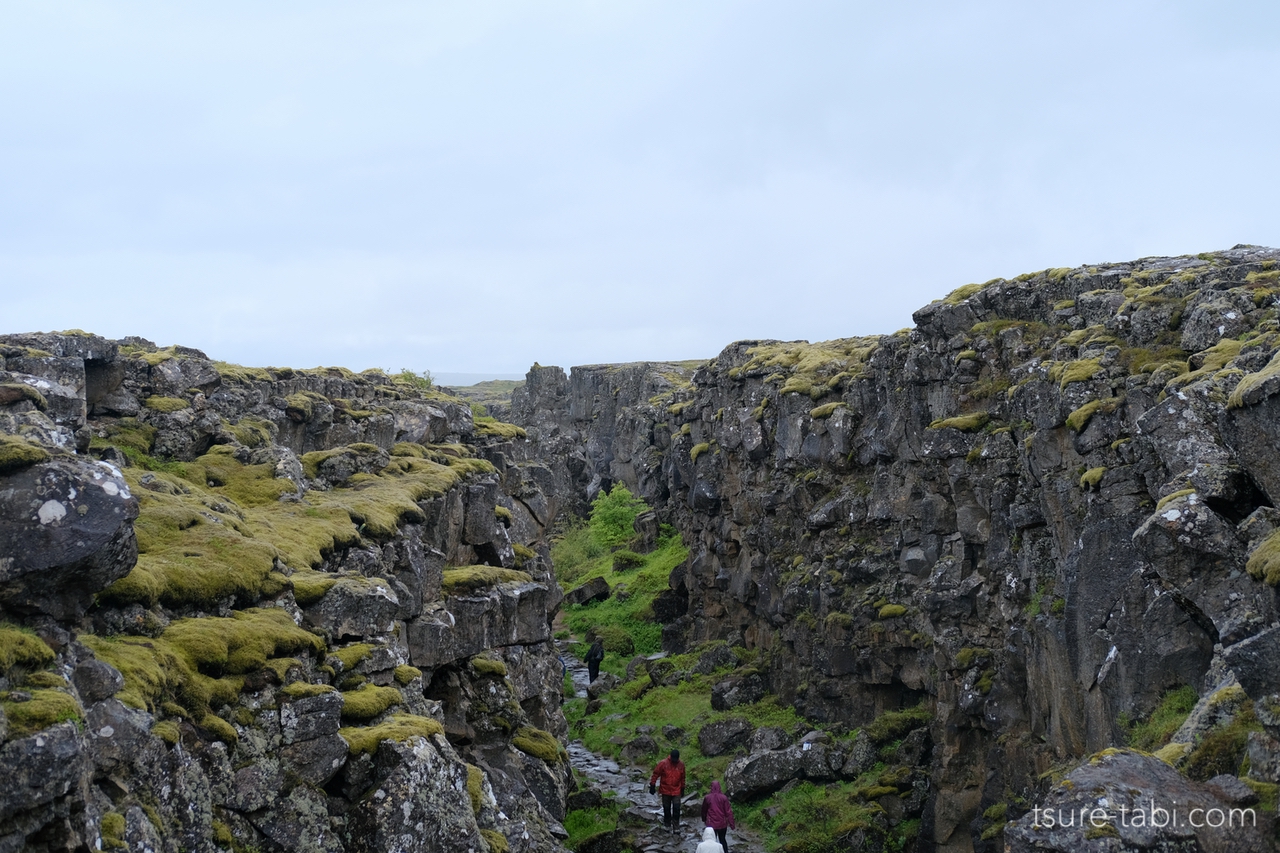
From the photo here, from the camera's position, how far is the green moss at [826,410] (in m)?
56.1

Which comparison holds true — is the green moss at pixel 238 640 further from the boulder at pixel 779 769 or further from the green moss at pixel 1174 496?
the boulder at pixel 779 769

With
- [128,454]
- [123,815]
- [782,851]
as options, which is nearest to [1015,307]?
[782,851]

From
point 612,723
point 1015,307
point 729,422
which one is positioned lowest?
point 612,723

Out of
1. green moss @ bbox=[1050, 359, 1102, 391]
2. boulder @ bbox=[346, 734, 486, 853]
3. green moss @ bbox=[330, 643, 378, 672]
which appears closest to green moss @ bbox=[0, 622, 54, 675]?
boulder @ bbox=[346, 734, 486, 853]

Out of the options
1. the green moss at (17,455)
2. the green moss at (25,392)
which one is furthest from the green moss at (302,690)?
the green moss at (25,392)

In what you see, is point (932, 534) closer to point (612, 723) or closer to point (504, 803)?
point (612, 723)

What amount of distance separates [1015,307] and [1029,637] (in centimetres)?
1652

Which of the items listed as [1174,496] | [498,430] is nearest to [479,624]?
[1174,496]

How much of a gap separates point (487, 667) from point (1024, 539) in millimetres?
19685

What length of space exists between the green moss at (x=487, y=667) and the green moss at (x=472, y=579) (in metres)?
2.37

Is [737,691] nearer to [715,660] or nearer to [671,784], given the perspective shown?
[715,660]

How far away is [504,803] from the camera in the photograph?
25062 mm

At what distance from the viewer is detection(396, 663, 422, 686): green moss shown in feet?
73.4

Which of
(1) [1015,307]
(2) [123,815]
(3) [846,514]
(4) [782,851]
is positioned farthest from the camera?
(3) [846,514]
